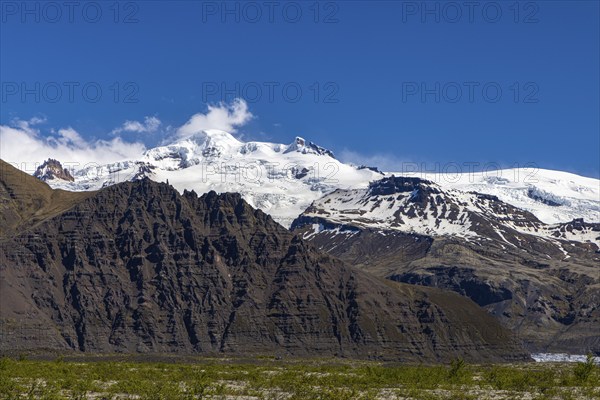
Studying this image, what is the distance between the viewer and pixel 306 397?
121312 mm

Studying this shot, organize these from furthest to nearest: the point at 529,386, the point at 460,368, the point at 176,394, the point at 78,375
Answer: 1. the point at 460,368
2. the point at 78,375
3. the point at 529,386
4. the point at 176,394

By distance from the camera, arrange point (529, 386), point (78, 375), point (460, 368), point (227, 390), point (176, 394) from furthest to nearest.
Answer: point (460, 368) → point (78, 375) → point (529, 386) → point (227, 390) → point (176, 394)

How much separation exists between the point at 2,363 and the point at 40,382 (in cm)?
2501

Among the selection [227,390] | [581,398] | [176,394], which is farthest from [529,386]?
[176,394]

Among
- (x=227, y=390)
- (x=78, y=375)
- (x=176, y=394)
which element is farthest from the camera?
(x=78, y=375)

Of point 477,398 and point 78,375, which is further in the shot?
point 78,375

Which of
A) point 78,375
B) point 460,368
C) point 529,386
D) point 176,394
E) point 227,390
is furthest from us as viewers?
point 460,368

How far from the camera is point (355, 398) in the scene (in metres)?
122

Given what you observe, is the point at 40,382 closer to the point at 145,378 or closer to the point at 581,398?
the point at 145,378

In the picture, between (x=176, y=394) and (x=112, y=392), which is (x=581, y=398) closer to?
(x=176, y=394)

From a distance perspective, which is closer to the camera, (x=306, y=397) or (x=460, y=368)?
(x=306, y=397)

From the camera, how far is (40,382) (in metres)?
135

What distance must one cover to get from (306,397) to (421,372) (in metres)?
43.3

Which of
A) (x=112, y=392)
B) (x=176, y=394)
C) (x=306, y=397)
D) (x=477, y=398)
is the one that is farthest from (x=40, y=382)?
(x=477, y=398)
